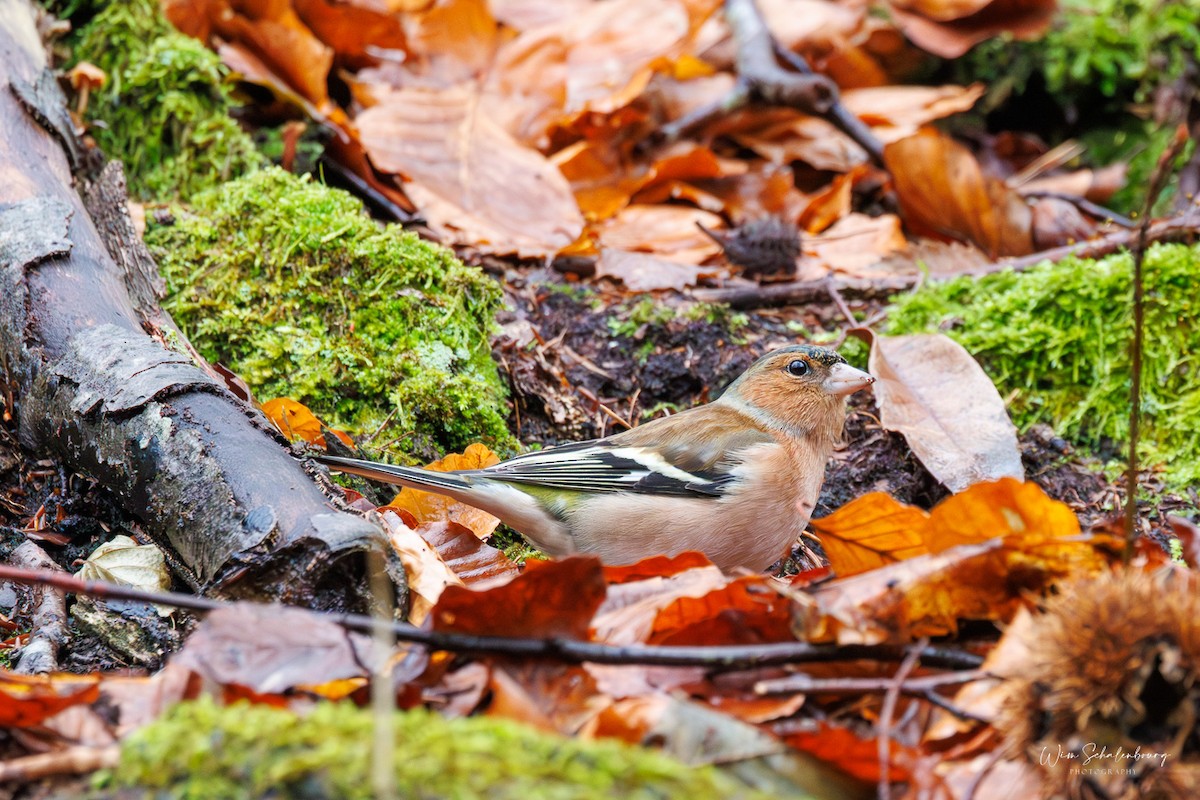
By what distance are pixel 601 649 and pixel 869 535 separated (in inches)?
38.6

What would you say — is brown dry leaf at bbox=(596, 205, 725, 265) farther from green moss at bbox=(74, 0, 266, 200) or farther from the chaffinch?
green moss at bbox=(74, 0, 266, 200)

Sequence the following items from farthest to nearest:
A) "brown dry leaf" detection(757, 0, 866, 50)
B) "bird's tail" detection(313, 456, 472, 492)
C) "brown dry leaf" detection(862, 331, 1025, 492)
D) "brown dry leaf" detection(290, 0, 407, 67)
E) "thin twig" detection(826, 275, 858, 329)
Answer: "brown dry leaf" detection(757, 0, 866, 50) → "brown dry leaf" detection(290, 0, 407, 67) → "thin twig" detection(826, 275, 858, 329) → "brown dry leaf" detection(862, 331, 1025, 492) → "bird's tail" detection(313, 456, 472, 492)

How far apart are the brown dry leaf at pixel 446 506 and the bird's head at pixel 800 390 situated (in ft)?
3.56

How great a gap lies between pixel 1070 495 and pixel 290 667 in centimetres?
332

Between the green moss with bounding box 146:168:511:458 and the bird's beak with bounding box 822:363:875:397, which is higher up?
the green moss with bounding box 146:168:511:458

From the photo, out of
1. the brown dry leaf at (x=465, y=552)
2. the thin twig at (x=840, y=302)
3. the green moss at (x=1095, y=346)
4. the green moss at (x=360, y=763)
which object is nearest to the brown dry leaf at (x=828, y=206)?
the thin twig at (x=840, y=302)

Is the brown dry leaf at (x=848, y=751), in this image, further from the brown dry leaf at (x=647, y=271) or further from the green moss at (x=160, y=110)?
the green moss at (x=160, y=110)

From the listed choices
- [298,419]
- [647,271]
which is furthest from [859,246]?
[298,419]

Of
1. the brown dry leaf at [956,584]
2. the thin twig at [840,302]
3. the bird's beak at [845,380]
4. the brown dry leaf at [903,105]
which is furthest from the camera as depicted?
the brown dry leaf at [903,105]

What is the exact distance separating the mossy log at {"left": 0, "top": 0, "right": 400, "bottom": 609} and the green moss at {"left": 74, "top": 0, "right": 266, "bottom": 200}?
0.95 metres

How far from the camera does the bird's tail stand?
322cm

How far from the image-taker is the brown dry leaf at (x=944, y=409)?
13.2 feet

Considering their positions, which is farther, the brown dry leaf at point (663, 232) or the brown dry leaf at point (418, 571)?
the brown dry leaf at point (663, 232)

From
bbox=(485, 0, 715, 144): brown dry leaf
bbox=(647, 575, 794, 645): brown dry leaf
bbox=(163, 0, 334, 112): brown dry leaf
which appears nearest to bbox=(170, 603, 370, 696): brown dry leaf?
bbox=(647, 575, 794, 645): brown dry leaf
